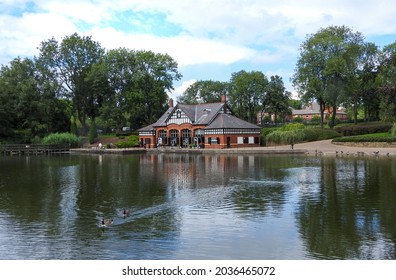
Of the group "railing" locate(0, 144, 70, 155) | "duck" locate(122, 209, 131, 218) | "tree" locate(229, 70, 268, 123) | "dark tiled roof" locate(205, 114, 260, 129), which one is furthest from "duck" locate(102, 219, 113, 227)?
"tree" locate(229, 70, 268, 123)

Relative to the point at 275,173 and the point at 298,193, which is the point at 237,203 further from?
the point at 275,173

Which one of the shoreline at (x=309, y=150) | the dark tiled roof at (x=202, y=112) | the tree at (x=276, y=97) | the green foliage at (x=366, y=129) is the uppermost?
the tree at (x=276, y=97)

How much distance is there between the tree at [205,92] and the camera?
309 ft

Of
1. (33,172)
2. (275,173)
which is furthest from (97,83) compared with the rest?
(275,173)

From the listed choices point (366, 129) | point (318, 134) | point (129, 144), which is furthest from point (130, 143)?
point (366, 129)

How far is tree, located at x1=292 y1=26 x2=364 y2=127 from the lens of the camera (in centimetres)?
6244

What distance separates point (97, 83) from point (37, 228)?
5785cm

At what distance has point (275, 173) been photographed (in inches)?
1173

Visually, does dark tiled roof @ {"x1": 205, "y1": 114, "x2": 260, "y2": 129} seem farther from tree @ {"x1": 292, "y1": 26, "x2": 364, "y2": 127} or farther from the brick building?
tree @ {"x1": 292, "y1": 26, "x2": 364, "y2": 127}

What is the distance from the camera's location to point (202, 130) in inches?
2475

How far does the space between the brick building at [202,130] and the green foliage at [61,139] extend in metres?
10.5

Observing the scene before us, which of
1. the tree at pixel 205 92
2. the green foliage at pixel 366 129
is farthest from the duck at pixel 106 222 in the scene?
the tree at pixel 205 92

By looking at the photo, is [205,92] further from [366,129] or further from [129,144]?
[366,129]

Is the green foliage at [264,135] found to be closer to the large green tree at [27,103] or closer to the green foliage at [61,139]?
the green foliage at [61,139]
